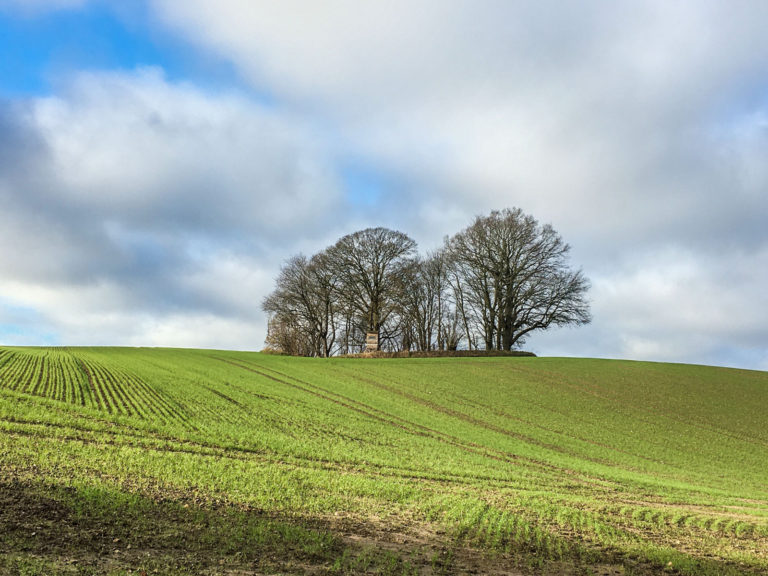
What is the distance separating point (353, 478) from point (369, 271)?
5072 centimetres

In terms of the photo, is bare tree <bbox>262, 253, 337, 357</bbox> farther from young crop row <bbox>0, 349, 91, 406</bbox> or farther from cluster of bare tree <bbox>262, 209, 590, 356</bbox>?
young crop row <bbox>0, 349, 91, 406</bbox>

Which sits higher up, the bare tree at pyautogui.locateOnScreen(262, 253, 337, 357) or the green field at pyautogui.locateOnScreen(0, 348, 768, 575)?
the bare tree at pyautogui.locateOnScreen(262, 253, 337, 357)

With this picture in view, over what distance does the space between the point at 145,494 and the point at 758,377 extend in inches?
2258

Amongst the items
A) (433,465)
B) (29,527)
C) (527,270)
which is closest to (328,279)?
(527,270)

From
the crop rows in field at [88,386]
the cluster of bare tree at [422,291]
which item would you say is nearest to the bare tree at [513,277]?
the cluster of bare tree at [422,291]

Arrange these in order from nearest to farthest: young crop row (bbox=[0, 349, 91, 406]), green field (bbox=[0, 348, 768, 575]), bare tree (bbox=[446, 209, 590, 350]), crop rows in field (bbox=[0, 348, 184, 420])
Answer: green field (bbox=[0, 348, 768, 575]) → crop rows in field (bbox=[0, 348, 184, 420]) → young crop row (bbox=[0, 349, 91, 406]) → bare tree (bbox=[446, 209, 590, 350])

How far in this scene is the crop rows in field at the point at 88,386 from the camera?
73.1ft

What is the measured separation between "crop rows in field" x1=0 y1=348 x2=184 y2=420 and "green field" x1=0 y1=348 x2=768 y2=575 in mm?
179

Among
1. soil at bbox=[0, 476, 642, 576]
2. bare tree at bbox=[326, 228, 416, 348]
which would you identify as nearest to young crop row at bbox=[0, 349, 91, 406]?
soil at bbox=[0, 476, 642, 576]

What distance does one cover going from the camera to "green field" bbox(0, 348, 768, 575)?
30.3 ft

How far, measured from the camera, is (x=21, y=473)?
11.7 m

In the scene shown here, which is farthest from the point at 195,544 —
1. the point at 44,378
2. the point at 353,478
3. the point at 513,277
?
the point at 513,277

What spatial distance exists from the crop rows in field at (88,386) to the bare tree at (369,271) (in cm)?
3296

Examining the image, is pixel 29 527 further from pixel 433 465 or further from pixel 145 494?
pixel 433 465
